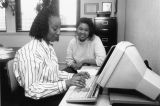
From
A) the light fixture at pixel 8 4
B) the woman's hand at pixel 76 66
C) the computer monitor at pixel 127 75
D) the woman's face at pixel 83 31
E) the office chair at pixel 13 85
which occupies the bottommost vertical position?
the woman's hand at pixel 76 66

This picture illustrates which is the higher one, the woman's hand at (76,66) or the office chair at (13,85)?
the office chair at (13,85)

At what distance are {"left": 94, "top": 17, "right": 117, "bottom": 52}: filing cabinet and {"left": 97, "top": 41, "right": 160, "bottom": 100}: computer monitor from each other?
140 inches

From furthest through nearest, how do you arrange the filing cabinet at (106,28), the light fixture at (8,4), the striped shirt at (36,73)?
the light fixture at (8,4) → the filing cabinet at (106,28) → the striped shirt at (36,73)

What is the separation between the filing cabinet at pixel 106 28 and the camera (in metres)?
4.71

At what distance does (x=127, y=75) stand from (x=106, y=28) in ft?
11.9

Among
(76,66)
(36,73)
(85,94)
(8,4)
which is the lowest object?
(76,66)

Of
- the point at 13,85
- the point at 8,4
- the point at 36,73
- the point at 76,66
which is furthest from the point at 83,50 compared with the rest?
the point at 8,4

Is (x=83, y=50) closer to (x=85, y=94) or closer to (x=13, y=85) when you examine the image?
(x=13, y=85)

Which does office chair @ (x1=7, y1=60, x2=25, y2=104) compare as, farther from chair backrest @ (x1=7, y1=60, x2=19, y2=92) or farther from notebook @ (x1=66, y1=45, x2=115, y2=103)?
notebook @ (x1=66, y1=45, x2=115, y2=103)

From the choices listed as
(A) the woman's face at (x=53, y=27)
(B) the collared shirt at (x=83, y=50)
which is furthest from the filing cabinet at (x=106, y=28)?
(A) the woman's face at (x=53, y=27)

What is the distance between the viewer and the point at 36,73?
1.39m

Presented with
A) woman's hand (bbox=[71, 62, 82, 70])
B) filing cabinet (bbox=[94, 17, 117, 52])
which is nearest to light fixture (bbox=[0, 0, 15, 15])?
filing cabinet (bbox=[94, 17, 117, 52])

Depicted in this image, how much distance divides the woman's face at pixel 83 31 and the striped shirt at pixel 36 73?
1561mm

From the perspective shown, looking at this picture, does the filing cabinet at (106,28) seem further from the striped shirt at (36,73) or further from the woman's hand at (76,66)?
the striped shirt at (36,73)
